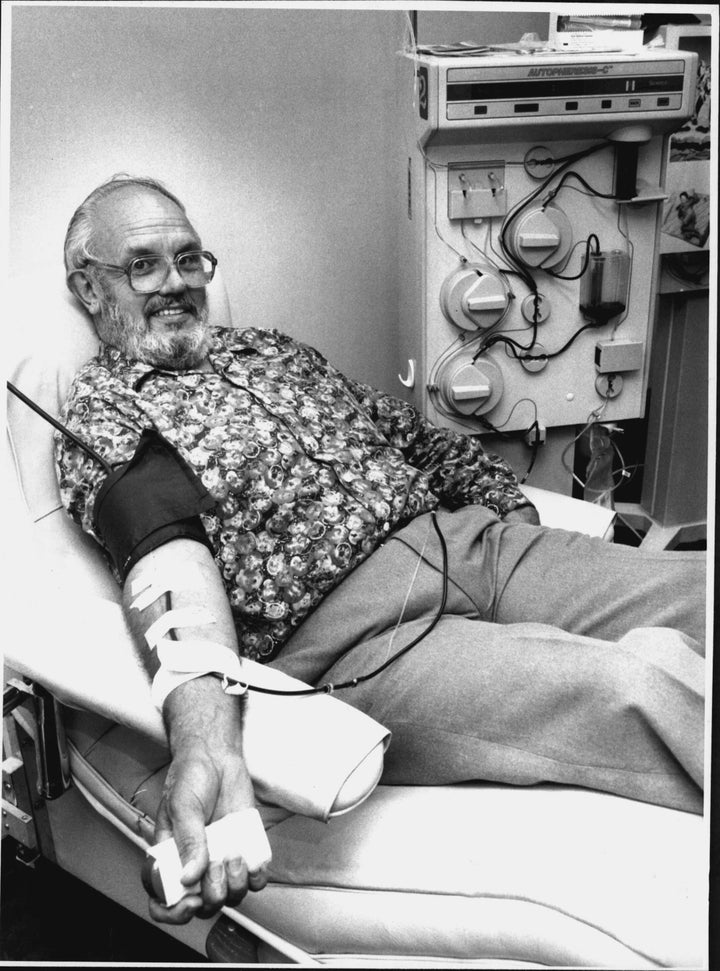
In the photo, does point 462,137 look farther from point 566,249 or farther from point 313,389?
point 313,389

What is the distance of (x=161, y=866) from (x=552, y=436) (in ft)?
3.18

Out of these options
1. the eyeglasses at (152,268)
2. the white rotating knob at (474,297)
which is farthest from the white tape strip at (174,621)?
the white rotating knob at (474,297)

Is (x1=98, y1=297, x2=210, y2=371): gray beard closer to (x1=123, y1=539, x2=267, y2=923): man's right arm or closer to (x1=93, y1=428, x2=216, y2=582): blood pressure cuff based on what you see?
(x1=93, y1=428, x2=216, y2=582): blood pressure cuff

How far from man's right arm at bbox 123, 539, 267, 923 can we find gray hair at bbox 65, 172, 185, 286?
45 centimetres

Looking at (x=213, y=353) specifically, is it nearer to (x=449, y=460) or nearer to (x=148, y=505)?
(x=148, y=505)

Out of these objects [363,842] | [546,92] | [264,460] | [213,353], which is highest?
[546,92]

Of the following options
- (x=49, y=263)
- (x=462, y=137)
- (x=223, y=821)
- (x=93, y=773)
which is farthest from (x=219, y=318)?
(x=223, y=821)

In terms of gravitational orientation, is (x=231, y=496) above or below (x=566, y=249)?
below

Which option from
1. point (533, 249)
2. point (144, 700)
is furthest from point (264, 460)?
point (533, 249)

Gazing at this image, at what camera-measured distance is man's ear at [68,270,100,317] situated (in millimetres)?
1363

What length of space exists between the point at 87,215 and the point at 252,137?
0.31 m

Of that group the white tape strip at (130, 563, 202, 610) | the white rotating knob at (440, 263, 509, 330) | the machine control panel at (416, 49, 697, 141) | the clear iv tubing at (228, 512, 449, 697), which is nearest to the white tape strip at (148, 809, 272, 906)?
the clear iv tubing at (228, 512, 449, 697)

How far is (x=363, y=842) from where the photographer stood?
109 cm

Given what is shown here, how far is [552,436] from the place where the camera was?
1602 millimetres
